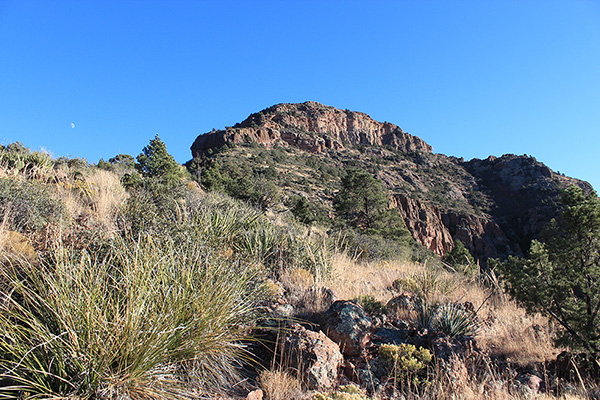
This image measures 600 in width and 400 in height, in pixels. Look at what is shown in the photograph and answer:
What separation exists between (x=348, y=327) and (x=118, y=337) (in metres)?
2.11

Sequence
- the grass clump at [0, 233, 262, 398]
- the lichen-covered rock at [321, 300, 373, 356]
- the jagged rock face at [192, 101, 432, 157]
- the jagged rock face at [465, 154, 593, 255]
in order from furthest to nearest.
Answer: the jagged rock face at [192, 101, 432, 157]
the jagged rock face at [465, 154, 593, 255]
the lichen-covered rock at [321, 300, 373, 356]
the grass clump at [0, 233, 262, 398]


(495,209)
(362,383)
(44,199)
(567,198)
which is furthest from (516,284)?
(495,209)

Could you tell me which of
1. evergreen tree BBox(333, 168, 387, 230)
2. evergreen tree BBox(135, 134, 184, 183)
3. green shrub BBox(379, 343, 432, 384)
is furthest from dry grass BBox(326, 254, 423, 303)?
evergreen tree BBox(333, 168, 387, 230)

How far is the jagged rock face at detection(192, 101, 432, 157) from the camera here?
78.9 metres

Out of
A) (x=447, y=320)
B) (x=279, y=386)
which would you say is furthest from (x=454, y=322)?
(x=279, y=386)

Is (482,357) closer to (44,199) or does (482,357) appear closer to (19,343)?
(19,343)

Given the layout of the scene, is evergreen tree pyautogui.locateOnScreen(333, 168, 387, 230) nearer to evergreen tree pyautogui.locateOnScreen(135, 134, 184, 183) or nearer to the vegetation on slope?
evergreen tree pyautogui.locateOnScreen(135, 134, 184, 183)

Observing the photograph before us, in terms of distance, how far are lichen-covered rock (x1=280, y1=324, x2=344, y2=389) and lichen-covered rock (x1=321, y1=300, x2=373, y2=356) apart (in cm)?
23

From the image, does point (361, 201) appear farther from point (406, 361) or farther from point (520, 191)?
point (520, 191)

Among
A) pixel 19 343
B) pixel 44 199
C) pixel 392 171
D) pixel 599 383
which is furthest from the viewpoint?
pixel 392 171

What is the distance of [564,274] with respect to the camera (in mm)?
3678

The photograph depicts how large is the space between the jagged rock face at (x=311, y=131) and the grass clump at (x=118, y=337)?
7289cm

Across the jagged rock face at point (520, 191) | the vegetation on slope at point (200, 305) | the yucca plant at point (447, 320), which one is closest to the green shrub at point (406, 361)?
the vegetation on slope at point (200, 305)

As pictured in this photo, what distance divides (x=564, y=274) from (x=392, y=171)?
261 feet
